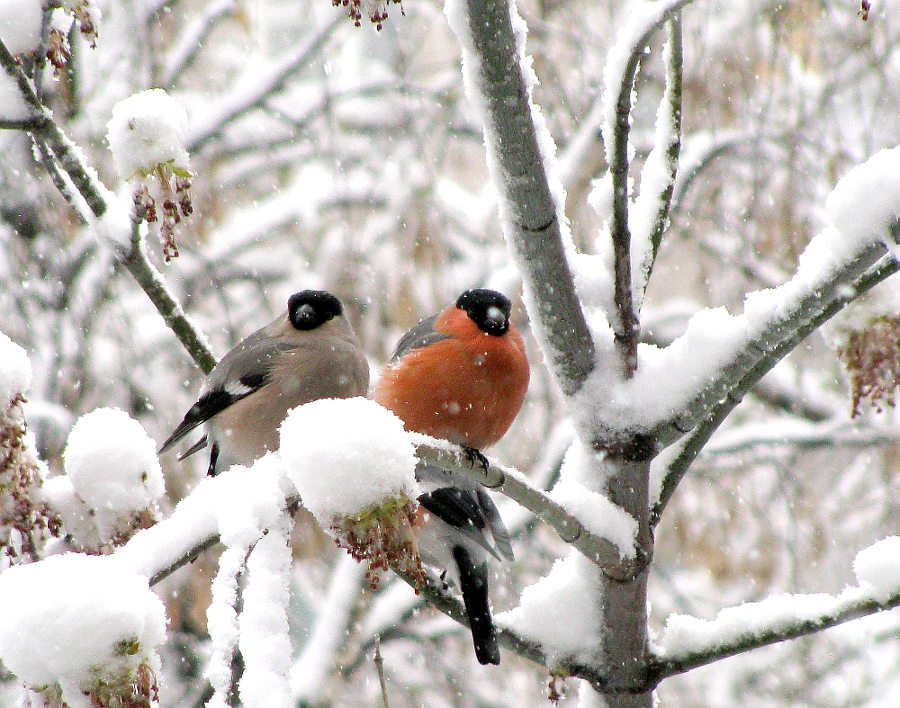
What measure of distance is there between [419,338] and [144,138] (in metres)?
1.50

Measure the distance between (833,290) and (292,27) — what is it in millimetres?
7584

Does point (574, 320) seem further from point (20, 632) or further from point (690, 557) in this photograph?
point (690, 557)

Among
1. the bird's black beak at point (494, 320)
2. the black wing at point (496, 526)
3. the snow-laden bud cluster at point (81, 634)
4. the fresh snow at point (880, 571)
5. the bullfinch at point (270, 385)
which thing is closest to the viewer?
the snow-laden bud cluster at point (81, 634)

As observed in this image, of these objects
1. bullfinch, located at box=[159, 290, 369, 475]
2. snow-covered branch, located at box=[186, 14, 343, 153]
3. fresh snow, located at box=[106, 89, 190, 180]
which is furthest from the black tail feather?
snow-covered branch, located at box=[186, 14, 343, 153]

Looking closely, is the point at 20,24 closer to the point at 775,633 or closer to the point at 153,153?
the point at 153,153

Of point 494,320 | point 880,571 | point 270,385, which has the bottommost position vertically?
point 880,571

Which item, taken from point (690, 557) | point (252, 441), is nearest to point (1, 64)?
point (252, 441)

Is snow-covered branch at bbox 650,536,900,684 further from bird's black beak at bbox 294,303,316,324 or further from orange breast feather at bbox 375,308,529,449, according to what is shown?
bird's black beak at bbox 294,303,316,324

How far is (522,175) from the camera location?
1.47 meters

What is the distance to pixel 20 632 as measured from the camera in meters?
1.08

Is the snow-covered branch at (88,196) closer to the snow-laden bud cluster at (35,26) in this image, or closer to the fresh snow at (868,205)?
the snow-laden bud cluster at (35,26)

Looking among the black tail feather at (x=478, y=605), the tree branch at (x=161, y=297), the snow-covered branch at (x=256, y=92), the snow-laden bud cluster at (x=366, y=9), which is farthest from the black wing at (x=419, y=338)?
the snow-covered branch at (x=256, y=92)

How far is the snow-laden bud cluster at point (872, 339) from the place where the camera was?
5.67ft

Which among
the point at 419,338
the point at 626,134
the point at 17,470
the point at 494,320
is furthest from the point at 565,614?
the point at 419,338
